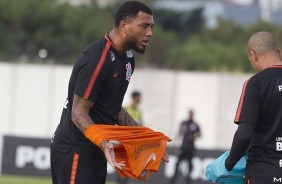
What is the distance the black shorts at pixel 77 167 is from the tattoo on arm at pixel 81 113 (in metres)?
0.36

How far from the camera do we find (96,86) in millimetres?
8234

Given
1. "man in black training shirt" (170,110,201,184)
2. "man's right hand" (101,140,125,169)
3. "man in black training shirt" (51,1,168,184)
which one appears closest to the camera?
"man's right hand" (101,140,125,169)

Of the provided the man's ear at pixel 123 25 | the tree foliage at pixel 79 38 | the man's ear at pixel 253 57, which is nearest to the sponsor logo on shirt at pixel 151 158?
the man's ear at pixel 123 25

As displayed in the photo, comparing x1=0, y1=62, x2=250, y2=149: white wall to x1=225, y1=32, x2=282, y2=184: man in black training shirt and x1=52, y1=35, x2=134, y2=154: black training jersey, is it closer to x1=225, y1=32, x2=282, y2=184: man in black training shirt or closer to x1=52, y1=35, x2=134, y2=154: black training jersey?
x1=52, y1=35, x2=134, y2=154: black training jersey

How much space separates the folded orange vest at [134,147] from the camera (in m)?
8.21

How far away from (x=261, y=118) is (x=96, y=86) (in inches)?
56.4

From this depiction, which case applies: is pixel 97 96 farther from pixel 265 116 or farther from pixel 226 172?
pixel 265 116

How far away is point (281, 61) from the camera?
8.20 meters

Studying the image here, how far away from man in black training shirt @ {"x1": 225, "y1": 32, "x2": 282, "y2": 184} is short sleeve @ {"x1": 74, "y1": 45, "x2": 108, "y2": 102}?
1225mm

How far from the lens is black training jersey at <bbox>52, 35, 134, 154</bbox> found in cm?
822

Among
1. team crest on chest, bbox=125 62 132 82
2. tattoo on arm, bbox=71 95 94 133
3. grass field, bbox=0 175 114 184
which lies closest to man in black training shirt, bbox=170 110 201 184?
grass field, bbox=0 175 114 184

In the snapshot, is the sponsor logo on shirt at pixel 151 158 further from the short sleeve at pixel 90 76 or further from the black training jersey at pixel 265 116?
the black training jersey at pixel 265 116

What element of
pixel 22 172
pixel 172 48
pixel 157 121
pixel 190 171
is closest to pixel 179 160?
pixel 190 171

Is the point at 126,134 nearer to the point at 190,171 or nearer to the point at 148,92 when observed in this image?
the point at 190,171
